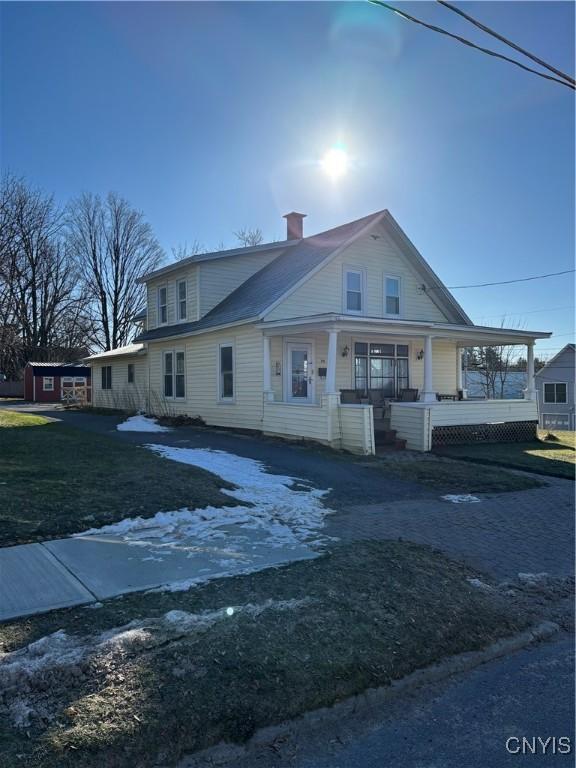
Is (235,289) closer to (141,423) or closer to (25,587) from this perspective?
(141,423)

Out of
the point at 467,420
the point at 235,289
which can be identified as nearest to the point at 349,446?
the point at 467,420

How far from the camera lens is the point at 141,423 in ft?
60.5

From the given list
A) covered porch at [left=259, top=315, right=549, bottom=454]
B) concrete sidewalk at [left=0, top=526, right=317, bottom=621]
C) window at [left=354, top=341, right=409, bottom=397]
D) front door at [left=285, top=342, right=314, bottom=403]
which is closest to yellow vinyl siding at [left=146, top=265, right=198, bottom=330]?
front door at [left=285, top=342, right=314, bottom=403]

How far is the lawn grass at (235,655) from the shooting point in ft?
8.93

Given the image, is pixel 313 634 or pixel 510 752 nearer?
pixel 510 752

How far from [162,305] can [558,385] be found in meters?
27.6

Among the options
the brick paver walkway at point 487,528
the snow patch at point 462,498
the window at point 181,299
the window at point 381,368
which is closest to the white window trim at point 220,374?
the window at point 181,299

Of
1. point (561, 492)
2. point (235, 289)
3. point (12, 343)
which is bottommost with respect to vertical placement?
point (561, 492)

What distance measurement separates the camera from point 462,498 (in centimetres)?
862

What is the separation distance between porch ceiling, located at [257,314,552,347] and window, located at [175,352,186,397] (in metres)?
5.66

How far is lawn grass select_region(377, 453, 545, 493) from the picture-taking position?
9523mm

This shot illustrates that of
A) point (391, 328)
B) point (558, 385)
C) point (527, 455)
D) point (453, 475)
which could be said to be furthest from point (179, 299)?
point (558, 385)

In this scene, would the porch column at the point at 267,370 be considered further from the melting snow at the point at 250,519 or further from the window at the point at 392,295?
the melting snow at the point at 250,519

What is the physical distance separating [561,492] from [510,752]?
7373 millimetres
